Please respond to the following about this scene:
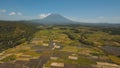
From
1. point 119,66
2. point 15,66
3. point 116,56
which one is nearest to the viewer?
point 15,66

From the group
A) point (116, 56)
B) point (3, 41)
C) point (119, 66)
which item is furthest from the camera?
point (3, 41)

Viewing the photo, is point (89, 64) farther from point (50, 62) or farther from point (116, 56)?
point (116, 56)

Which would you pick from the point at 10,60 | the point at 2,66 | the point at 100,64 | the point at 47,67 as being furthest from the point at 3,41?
the point at 100,64

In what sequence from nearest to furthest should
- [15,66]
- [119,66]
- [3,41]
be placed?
[15,66] < [119,66] < [3,41]

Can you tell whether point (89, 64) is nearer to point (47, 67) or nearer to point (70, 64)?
point (70, 64)

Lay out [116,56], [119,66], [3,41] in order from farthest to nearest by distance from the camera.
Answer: [3,41], [116,56], [119,66]

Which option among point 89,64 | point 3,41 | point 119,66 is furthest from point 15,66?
point 3,41

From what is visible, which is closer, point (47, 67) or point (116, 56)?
point (47, 67)

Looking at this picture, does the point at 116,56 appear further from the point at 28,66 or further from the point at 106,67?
the point at 28,66

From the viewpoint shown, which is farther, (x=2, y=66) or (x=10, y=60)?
(x=10, y=60)
